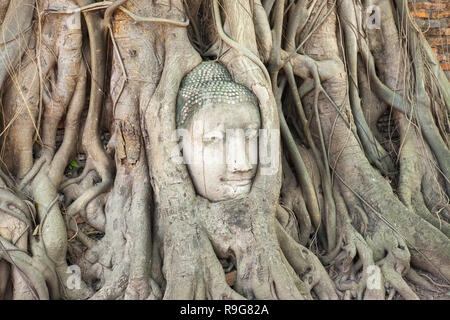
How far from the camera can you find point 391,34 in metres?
3.54

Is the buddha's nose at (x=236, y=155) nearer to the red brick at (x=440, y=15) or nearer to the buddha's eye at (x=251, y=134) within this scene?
the buddha's eye at (x=251, y=134)

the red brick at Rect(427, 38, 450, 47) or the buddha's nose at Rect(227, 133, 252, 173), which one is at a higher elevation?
the red brick at Rect(427, 38, 450, 47)

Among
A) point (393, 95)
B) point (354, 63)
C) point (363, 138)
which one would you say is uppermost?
point (354, 63)

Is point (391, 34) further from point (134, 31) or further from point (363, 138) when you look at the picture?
point (134, 31)

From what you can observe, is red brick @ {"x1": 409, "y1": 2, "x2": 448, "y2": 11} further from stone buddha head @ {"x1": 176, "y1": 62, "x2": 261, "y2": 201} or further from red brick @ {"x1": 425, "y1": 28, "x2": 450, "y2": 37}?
stone buddha head @ {"x1": 176, "y1": 62, "x2": 261, "y2": 201}

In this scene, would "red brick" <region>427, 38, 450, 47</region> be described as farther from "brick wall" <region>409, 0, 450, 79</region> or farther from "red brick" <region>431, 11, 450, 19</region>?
"red brick" <region>431, 11, 450, 19</region>

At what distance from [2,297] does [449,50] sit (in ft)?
12.3

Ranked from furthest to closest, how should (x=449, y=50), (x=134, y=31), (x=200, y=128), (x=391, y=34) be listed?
1. (x=449, y=50)
2. (x=391, y=34)
3. (x=134, y=31)
4. (x=200, y=128)

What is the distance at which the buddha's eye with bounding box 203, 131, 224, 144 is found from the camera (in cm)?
262

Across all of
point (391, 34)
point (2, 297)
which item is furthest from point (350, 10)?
point (2, 297)

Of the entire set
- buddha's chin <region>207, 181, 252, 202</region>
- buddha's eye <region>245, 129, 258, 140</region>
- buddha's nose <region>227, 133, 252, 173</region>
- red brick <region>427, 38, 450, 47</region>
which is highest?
red brick <region>427, 38, 450, 47</region>

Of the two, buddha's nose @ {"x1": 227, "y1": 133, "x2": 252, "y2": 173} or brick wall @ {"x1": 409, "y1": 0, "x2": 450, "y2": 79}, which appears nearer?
buddha's nose @ {"x1": 227, "y1": 133, "x2": 252, "y2": 173}

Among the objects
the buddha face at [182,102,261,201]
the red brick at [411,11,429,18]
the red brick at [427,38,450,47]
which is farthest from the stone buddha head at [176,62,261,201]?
the red brick at [427,38,450,47]

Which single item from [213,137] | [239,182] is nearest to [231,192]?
[239,182]
